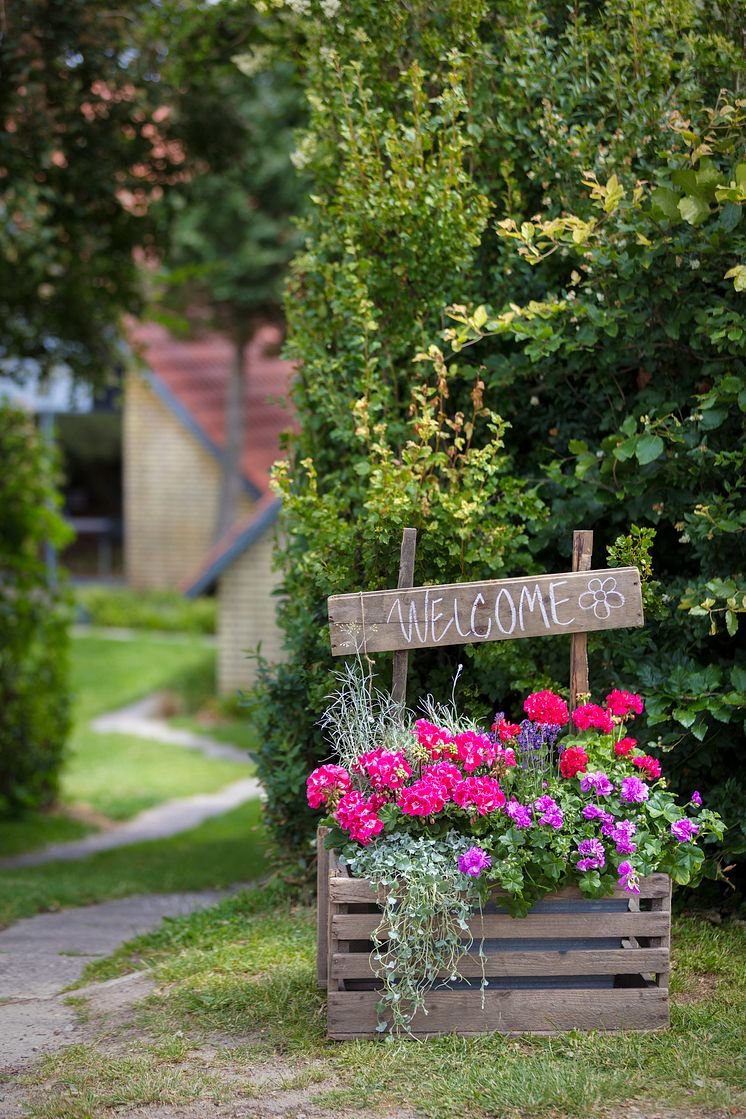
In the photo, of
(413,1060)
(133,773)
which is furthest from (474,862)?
(133,773)

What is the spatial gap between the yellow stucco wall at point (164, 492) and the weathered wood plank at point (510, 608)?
64.0 ft

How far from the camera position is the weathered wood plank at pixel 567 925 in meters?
3.71

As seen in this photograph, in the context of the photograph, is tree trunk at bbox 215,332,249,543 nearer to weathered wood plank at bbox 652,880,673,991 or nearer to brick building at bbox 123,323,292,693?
brick building at bbox 123,323,292,693

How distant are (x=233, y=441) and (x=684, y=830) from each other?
1867cm

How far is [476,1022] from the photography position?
147 inches

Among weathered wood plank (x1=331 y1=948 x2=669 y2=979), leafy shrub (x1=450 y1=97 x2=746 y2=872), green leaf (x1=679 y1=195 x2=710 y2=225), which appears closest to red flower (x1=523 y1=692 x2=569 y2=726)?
leafy shrub (x1=450 y1=97 x2=746 y2=872)

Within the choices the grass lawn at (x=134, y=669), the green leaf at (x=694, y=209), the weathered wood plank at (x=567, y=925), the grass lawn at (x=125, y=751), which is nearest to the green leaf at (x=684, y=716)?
the weathered wood plank at (x=567, y=925)

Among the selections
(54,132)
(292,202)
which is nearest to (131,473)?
(292,202)

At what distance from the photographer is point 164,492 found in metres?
23.8

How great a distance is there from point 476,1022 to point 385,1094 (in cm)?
47

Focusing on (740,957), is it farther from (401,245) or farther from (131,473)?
(131,473)

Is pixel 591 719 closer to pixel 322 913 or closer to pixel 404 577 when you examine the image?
pixel 404 577

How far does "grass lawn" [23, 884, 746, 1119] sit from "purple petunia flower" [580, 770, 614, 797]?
0.79 metres

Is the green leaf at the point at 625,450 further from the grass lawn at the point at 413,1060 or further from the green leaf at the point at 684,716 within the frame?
the grass lawn at the point at 413,1060
